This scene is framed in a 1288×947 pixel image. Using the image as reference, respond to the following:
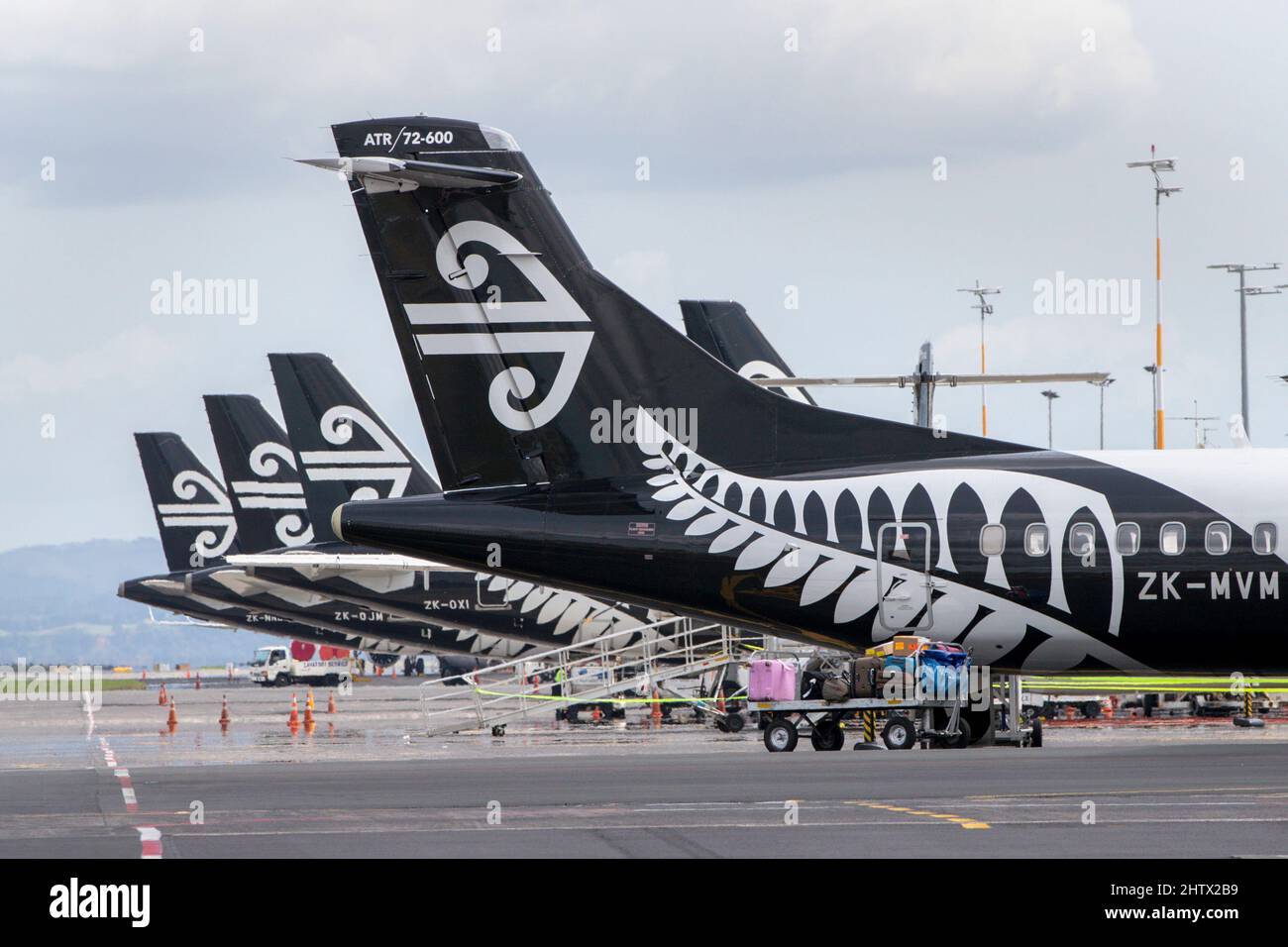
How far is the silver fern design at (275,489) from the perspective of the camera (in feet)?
172

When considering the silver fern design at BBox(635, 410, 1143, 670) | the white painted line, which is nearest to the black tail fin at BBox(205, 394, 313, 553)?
the silver fern design at BBox(635, 410, 1143, 670)

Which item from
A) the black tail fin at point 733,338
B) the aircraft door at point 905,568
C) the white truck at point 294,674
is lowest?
the white truck at point 294,674

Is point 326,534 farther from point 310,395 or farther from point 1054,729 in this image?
point 1054,729

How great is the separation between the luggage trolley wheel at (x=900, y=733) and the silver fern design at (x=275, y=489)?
31.4 m

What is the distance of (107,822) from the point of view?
15.0m

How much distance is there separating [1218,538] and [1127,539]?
1.28 m

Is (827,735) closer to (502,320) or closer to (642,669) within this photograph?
(502,320)

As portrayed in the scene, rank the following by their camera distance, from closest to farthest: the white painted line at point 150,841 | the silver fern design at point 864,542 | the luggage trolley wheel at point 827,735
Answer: the white painted line at point 150,841, the silver fern design at point 864,542, the luggage trolley wheel at point 827,735

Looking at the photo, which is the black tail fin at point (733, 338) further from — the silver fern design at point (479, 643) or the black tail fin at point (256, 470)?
the black tail fin at point (256, 470)

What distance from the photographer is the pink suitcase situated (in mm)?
27250

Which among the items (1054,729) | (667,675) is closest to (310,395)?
(667,675)

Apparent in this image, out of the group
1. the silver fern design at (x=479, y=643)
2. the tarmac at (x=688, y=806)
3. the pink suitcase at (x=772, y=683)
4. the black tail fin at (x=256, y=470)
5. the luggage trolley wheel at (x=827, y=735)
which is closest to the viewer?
the tarmac at (x=688, y=806)

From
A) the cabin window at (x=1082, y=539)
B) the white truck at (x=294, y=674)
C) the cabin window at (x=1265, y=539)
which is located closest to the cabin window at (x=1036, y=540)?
the cabin window at (x=1082, y=539)
